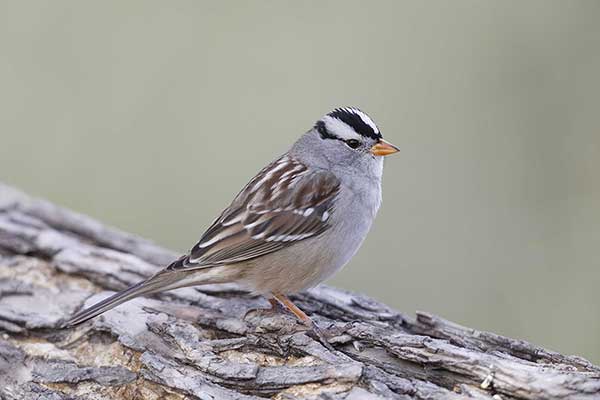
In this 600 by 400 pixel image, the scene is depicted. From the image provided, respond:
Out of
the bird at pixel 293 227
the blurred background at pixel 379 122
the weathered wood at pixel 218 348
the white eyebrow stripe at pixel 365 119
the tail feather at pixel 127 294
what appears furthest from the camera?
the blurred background at pixel 379 122

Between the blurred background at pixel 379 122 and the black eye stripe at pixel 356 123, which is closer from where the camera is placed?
the black eye stripe at pixel 356 123

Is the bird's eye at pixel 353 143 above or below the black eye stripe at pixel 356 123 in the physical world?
below

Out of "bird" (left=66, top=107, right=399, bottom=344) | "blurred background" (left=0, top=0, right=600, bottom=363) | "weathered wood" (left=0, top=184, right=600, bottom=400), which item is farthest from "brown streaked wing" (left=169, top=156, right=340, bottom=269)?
"blurred background" (left=0, top=0, right=600, bottom=363)

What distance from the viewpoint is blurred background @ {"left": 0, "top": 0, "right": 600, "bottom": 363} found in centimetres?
703

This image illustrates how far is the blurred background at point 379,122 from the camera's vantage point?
7027 mm

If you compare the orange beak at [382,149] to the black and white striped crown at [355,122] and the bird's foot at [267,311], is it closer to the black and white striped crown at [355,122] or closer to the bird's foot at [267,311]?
the black and white striped crown at [355,122]

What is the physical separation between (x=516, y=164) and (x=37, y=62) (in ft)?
15.6

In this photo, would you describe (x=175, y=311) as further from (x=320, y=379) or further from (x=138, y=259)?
(x=320, y=379)

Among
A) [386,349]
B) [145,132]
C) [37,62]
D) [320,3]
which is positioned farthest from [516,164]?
[37,62]

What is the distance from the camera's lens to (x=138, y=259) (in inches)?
212

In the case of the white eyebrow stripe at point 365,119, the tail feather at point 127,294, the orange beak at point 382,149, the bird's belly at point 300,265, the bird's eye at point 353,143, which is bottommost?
the tail feather at point 127,294

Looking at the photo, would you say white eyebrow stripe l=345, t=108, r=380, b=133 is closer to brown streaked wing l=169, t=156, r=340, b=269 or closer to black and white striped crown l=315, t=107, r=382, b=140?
black and white striped crown l=315, t=107, r=382, b=140

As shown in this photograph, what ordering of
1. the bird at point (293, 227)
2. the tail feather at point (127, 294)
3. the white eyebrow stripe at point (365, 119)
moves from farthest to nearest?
1. the white eyebrow stripe at point (365, 119)
2. the bird at point (293, 227)
3. the tail feather at point (127, 294)

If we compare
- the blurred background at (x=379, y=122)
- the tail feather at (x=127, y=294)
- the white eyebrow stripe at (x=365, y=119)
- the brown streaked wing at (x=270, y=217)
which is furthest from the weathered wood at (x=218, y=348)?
the blurred background at (x=379, y=122)
